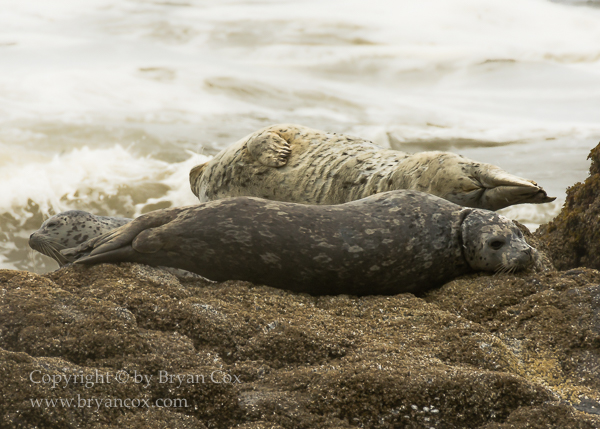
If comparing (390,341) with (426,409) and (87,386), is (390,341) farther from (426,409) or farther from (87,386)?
(87,386)

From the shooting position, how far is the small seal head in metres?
4.33

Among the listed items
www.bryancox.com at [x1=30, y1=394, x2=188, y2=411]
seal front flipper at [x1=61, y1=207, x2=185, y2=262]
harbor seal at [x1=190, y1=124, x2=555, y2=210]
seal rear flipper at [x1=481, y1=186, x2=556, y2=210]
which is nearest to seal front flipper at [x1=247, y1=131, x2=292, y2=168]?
harbor seal at [x1=190, y1=124, x2=555, y2=210]

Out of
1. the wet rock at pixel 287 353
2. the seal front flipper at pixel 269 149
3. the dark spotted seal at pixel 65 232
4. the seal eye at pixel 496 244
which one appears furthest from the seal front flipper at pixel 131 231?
the seal front flipper at pixel 269 149

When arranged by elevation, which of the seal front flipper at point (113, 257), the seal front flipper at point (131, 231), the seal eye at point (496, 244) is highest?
the seal front flipper at point (131, 231)

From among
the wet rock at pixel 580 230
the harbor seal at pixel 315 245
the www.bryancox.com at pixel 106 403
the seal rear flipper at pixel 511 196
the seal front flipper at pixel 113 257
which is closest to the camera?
the www.bryancox.com at pixel 106 403

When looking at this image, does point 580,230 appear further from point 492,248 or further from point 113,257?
point 113,257

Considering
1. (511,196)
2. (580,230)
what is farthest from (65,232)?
(580,230)

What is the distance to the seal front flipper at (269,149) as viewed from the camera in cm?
668

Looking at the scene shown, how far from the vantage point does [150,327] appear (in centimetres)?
332

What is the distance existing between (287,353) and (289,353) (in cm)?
1

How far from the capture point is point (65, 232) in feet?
16.3

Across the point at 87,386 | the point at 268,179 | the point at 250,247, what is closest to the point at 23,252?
the point at 268,179

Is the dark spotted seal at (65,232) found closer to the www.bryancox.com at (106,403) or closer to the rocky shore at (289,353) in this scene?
the rocky shore at (289,353)

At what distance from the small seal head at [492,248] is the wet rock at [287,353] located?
0.19 metres
